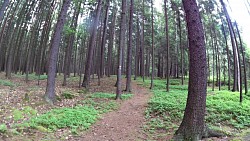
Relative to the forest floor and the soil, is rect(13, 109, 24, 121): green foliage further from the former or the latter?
the soil

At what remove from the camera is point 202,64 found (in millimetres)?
5789

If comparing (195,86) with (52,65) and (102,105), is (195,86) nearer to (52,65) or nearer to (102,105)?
(102,105)

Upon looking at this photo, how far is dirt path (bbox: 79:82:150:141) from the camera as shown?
7.05 m

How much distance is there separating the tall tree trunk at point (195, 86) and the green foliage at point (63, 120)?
372 centimetres

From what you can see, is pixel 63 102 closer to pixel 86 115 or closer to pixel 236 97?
pixel 86 115

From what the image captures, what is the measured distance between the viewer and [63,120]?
748cm

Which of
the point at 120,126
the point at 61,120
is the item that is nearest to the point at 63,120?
Result: the point at 61,120

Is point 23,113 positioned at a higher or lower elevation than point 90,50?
lower

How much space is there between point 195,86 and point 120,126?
3.87 meters

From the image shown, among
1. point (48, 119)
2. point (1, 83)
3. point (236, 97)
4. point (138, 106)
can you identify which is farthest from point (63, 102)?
point (236, 97)

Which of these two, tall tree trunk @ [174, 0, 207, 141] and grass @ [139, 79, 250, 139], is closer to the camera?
tall tree trunk @ [174, 0, 207, 141]

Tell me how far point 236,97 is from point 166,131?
8066 mm

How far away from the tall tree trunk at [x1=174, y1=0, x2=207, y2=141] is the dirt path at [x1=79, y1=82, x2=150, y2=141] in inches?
81.2

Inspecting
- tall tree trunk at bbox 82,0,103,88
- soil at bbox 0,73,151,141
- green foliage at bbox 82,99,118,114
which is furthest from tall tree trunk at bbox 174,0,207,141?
tall tree trunk at bbox 82,0,103,88
